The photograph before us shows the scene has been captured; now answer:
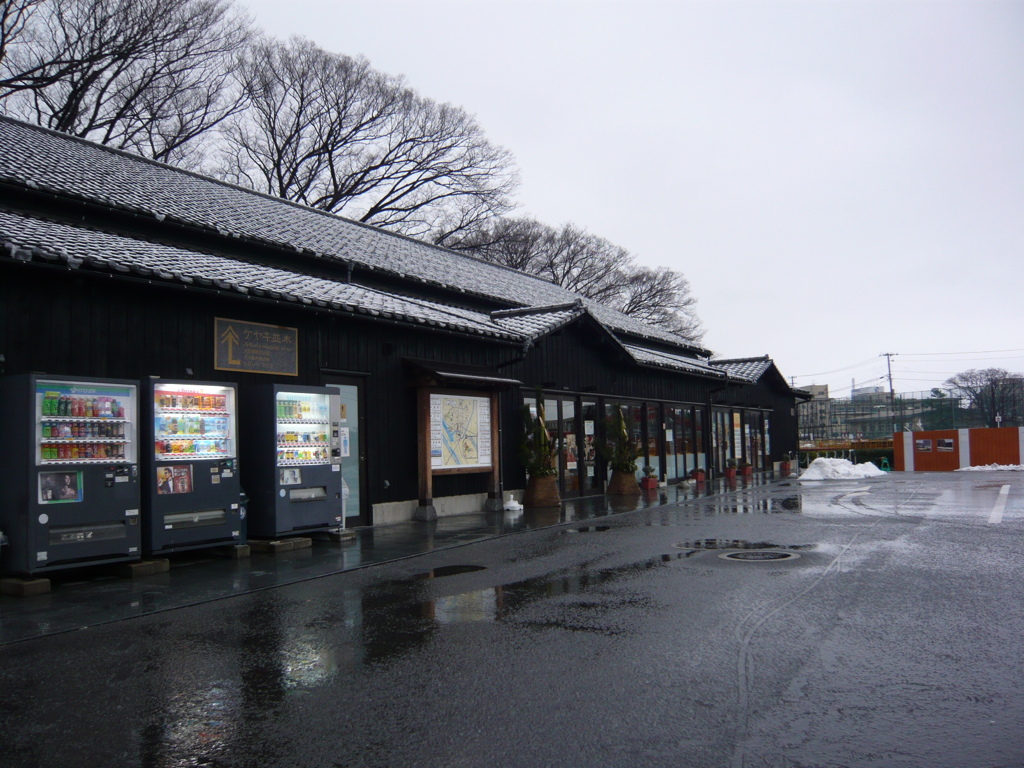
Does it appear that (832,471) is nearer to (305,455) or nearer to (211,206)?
(305,455)

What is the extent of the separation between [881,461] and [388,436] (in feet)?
95.8

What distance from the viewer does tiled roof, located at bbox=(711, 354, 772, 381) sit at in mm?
33188

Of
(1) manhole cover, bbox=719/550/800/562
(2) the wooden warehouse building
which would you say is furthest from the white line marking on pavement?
(2) the wooden warehouse building

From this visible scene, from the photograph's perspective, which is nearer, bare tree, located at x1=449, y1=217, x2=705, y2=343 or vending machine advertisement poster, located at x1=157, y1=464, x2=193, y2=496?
vending machine advertisement poster, located at x1=157, y1=464, x2=193, y2=496

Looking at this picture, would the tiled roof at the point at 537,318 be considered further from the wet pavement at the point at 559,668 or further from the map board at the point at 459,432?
the wet pavement at the point at 559,668

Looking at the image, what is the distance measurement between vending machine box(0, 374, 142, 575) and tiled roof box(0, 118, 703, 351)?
546cm

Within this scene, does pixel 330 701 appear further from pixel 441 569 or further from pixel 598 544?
pixel 598 544

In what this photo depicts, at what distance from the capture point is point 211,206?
17.0m

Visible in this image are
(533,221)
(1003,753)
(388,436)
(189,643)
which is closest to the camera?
(1003,753)

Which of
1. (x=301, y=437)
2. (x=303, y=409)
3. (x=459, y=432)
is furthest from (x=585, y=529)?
(x=303, y=409)

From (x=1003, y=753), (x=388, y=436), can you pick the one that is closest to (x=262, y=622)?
(x=1003, y=753)

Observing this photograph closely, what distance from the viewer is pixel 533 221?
158ft

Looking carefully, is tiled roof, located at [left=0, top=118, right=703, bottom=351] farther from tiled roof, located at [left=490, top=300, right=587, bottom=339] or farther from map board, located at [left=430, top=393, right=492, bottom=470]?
map board, located at [left=430, top=393, right=492, bottom=470]

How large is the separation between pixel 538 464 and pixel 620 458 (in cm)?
350
